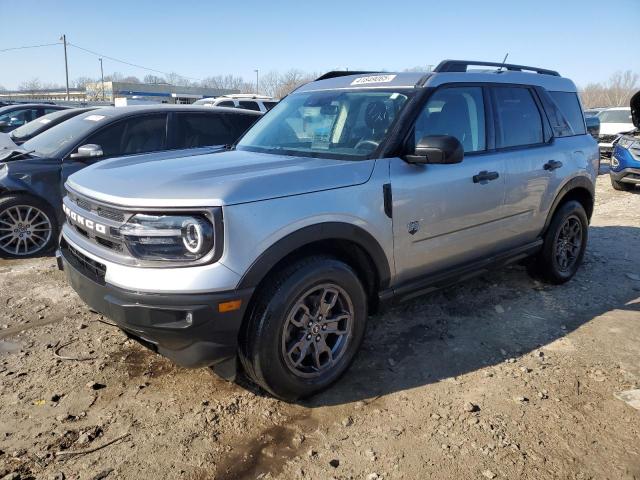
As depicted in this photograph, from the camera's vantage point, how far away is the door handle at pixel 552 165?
14.2ft

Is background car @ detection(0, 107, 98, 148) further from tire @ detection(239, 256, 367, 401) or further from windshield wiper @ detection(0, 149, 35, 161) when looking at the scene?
tire @ detection(239, 256, 367, 401)

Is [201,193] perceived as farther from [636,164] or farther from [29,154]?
[636,164]

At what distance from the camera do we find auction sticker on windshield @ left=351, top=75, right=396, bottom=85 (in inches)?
144

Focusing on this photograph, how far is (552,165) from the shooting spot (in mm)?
4371

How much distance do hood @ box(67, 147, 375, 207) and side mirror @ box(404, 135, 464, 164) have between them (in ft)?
1.10

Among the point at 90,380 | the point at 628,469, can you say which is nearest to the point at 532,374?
the point at 628,469

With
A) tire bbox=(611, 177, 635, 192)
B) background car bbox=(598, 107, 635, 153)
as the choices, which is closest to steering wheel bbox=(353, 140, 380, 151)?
tire bbox=(611, 177, 635, 192)

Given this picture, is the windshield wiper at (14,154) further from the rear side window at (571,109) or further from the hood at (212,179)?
the rear side window at (571,109)

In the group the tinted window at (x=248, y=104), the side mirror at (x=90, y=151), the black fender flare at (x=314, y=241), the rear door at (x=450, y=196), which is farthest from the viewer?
the tinted window at (x=248, y=104)

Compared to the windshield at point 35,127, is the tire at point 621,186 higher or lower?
lower

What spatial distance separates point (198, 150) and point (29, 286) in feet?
7.40

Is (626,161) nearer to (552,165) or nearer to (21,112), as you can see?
(552,165)

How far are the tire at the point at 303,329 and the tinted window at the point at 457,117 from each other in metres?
1.20

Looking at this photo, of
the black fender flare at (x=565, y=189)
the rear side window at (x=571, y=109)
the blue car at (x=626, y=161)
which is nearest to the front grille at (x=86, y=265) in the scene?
the black fender flare at (x=565, y=189)
